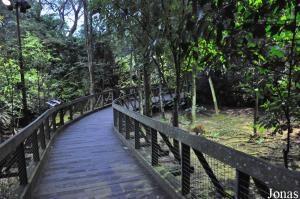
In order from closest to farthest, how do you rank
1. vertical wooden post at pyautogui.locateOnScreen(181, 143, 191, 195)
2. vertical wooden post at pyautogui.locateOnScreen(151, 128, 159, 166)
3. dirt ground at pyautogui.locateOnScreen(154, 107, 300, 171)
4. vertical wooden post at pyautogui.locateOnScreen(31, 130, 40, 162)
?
vertical wooden post at pyautogui.locateOnScreen(181, 143, 191, 195), vertical wooden post at pyautogui.locateOnScreen(151, 128, 159, 166), vertical wooden post at pyautogui.locateOnScreen(31, 130, 40, 162), dirt ground at pyautogui.locateOnScreen(154, 107, 300, 171)

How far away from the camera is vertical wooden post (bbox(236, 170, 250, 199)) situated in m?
2.11

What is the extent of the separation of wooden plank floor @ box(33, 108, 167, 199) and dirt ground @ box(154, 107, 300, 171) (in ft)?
8.90

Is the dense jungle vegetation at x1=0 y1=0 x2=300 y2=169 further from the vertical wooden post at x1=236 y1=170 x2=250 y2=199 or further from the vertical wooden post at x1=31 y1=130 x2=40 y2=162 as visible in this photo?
the vertical wooden post at x1=31 y1=130 x2=40 y2=162

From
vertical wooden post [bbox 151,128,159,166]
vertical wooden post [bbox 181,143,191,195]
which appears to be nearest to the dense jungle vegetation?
vertical wooden post [bbox 151,128,159,166]

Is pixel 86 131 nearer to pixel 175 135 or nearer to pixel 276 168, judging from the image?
pixel 175 135

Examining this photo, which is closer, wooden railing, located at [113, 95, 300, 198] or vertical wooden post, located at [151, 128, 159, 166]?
wooden railing, located at [113, 95, 300, 198]

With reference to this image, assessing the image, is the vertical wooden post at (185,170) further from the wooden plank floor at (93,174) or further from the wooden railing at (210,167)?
the wooden plank floor at (93,174)

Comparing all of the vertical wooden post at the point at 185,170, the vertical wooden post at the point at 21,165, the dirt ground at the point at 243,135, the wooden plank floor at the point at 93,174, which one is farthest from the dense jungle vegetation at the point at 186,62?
the vertical wooden post at the point at 21,165

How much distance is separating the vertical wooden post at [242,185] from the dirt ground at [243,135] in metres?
3.27

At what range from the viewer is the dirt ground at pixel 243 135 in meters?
7.64

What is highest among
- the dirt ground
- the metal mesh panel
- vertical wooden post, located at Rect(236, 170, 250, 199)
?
vertical wooden post, located at Rect(236, 170, 250, 199)

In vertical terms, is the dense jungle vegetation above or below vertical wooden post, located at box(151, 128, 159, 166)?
above

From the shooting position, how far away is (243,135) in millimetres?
10242

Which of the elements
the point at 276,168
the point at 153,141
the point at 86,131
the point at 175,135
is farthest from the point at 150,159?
the point at 86,131
